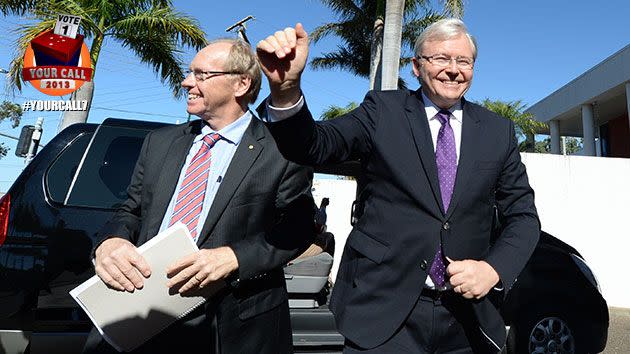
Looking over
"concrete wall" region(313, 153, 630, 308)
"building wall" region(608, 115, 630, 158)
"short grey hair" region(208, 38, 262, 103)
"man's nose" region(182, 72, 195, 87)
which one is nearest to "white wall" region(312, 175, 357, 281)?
"concrete wall" region(313, 153, 630, 308)

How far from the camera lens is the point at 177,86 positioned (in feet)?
45.7

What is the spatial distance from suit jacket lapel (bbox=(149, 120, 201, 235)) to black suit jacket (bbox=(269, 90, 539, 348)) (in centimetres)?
63

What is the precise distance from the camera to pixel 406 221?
168 cm

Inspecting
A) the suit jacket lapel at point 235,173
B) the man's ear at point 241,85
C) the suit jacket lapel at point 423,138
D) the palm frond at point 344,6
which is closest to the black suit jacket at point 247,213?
the suit jacket lapel at point 235,173

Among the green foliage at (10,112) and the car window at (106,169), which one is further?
the green foliage at (10,112)

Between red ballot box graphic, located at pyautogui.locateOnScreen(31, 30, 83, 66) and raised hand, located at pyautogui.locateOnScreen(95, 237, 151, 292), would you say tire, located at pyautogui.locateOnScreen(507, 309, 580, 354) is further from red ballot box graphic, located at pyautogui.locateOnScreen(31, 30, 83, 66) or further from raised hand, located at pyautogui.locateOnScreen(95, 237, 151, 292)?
red ballot box graphic, located at pyautogui.locateOnScreen(31, 30, 83, 66)

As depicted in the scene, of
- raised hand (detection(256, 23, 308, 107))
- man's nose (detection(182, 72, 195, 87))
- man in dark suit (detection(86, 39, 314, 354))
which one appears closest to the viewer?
raised hand (detection(256, 23, 308, 107))

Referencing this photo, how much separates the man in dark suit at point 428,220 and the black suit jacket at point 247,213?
24 cm

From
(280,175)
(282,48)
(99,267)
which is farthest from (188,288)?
(282,48)

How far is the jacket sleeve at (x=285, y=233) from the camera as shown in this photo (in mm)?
1706

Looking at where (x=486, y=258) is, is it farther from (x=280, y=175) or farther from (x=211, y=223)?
(x=211, y=223)

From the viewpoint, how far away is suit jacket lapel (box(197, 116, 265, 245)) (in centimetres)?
177

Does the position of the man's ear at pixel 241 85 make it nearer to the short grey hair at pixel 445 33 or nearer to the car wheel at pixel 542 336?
the short grey hair at pixel 445 33

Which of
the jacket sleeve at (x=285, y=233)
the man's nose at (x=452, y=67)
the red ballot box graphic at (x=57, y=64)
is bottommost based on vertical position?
the jacket sleeve at (x=285, y=233)
